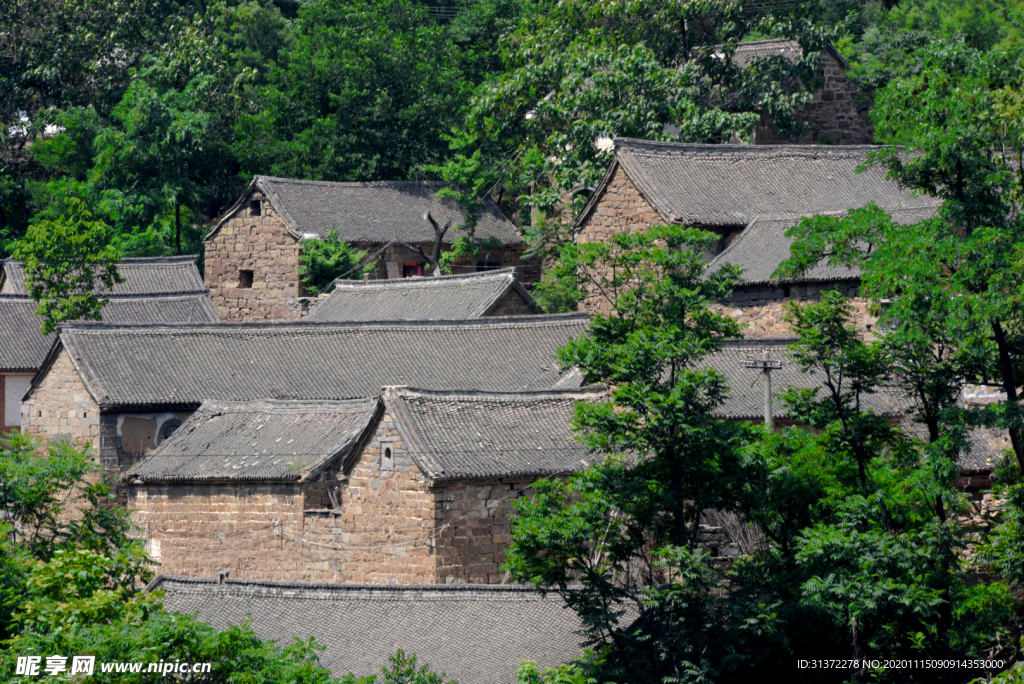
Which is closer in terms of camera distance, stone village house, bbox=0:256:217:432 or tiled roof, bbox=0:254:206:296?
stone village house, bbox=0:256:217:432

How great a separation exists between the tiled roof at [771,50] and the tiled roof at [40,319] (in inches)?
805

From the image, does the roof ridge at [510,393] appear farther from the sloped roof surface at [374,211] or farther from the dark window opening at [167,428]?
the sloped roof surface at [374,211]

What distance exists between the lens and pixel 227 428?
38.4 metres

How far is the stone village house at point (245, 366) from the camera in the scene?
41.8 meters

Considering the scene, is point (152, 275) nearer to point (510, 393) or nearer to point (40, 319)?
point (40, 319)

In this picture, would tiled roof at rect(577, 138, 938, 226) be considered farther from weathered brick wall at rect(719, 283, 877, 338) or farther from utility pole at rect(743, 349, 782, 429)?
utility pole at rect(743, 349, 782, 429)

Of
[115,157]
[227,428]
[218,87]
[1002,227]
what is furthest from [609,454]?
[218,87]

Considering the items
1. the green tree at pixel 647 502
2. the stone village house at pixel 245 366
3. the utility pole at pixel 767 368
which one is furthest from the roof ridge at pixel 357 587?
the stone village house at pixel 245 366

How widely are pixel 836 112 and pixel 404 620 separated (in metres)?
38.0

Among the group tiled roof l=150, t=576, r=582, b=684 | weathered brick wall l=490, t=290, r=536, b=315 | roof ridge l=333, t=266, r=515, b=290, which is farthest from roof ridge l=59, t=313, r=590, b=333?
tiled roof l=150, t=576, r=582, b=684

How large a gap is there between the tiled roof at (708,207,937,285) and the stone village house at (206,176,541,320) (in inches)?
636

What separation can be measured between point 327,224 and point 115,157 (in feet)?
31.4

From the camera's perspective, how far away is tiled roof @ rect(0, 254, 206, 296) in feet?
203

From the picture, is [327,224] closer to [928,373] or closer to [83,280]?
[83,280]
